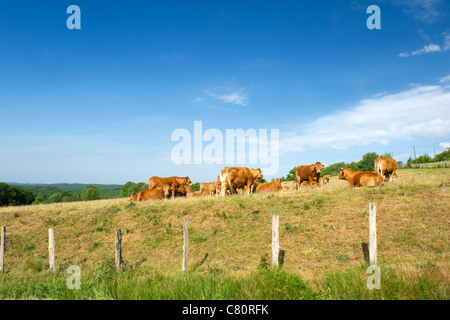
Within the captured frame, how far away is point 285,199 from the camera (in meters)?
16.6

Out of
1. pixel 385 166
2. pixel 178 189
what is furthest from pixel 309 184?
pixel 178 189

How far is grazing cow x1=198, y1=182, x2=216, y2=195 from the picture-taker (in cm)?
2762

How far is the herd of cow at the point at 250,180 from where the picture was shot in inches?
849

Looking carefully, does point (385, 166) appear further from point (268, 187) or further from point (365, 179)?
point (268, 187)

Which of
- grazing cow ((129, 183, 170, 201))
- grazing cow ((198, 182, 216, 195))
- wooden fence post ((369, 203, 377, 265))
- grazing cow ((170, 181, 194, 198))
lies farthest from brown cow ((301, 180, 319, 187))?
wooden fence post ((369, 203, 377, 265))

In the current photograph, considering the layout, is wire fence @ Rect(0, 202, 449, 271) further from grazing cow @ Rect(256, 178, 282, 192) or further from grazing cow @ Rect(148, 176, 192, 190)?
grazing cow @ Rect(148, 176, 192, 190)

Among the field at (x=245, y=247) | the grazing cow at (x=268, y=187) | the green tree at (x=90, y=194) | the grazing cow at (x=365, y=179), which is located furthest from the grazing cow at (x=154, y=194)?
the green tree at (x=90, y=194)

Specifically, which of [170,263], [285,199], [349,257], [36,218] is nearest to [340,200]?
[285,199]

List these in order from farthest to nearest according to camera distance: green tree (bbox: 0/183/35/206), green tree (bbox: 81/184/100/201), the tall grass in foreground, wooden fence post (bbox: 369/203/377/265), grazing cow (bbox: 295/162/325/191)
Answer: green tree (bbox: 81/184/100/201)
green tree (bbox: 0/183/35/206)
grazing cow (bbox: 295/162/325/191)
wooden fence post (bbox: 369/203/377/265)
the tall grass in foreground

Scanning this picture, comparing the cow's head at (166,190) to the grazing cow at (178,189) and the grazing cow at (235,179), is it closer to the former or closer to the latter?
the grazing cow at (178,189)

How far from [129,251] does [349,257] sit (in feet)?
31.1

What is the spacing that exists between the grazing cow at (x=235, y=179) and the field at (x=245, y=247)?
16.4 ft

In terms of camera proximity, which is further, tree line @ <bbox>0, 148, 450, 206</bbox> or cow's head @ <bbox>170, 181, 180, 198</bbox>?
tree line @ <bbox>0, 148, 450, 206</bbox>

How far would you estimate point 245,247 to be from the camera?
11398 millimetres
